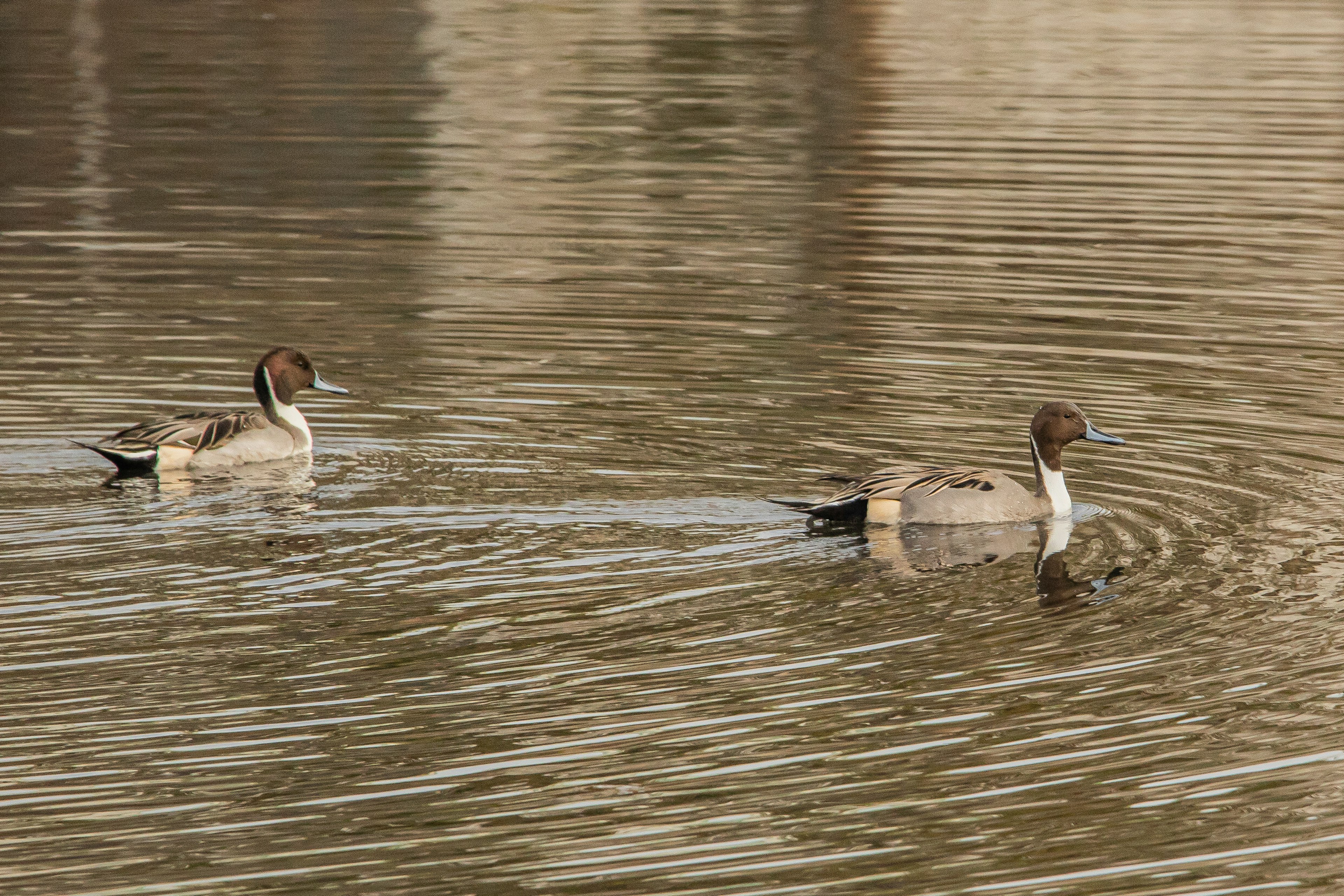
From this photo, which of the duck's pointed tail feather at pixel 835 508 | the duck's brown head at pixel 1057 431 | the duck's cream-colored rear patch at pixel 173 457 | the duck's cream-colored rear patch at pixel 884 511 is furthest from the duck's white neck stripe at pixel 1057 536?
the duck's cream-colored rear patch at pixel 173 457

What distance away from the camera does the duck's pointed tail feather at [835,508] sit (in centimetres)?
1059

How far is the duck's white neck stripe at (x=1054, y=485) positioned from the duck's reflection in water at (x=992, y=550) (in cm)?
8

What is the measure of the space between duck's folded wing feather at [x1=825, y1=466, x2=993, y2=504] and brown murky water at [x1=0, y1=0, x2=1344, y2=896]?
253mm

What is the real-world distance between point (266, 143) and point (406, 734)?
58.8ft

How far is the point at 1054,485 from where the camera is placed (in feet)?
37.0

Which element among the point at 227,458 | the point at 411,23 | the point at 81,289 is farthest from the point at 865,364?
the point at 411,23

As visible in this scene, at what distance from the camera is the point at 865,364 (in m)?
14.5

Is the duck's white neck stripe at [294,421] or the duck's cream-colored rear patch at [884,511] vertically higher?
the duck's white neck stripe at [294,421]

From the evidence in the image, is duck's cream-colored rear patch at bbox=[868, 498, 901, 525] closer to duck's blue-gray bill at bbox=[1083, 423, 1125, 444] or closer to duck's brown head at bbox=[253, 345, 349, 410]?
duck's blue-gray bill at bbox=[1083, 423, 1125, 444]

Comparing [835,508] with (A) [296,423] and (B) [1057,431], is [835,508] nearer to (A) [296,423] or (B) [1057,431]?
(B) [1057,431]

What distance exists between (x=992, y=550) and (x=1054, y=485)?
0.86 m

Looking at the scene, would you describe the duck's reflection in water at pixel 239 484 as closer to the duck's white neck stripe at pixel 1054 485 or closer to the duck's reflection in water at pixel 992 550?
the duck's reflection in water at pixel 992 550

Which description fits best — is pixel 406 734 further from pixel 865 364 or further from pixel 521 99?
pixel 521 99

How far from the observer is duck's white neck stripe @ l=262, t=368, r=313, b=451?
39.9ft
